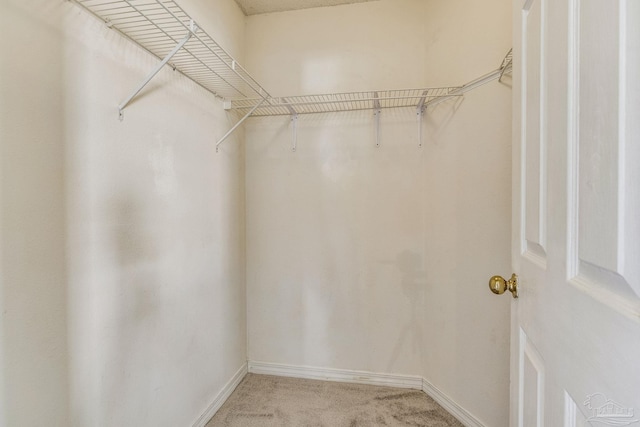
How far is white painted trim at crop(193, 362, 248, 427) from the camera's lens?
150 centimetres

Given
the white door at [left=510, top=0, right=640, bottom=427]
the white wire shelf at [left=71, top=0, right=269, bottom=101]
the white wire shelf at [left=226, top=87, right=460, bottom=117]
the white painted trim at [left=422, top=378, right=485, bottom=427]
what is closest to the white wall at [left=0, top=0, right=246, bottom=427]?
the white wire shelf at [left=71, top=0, right=269, bottom=101]

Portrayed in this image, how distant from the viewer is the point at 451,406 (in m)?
1.60

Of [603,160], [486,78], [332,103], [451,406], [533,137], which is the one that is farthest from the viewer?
[332,103]

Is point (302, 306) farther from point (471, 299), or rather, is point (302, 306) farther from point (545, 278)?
point (545, 278)

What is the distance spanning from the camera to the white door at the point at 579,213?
0.37m

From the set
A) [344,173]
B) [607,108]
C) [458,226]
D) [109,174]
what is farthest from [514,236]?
[109,174]

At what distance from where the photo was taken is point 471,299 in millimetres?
1487

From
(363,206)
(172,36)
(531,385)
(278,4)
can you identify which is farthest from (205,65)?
(531,385)

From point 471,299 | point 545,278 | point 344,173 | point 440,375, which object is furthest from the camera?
point 344,173

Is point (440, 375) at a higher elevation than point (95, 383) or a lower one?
lower

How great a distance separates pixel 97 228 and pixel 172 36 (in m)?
0.83

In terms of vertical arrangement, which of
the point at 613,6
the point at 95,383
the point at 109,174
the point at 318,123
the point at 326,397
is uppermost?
the point at 318,123

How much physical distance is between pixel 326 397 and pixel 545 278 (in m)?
1.59

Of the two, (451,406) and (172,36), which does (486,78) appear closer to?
(172,36)
